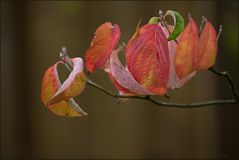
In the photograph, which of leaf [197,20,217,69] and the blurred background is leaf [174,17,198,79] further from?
the blurred background

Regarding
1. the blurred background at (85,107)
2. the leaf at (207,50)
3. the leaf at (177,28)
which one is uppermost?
the leaf at (177,28)

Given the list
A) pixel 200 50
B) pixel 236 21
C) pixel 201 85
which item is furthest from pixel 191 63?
pixel 201 85

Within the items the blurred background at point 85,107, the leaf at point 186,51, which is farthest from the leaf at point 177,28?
the blurred background at point 85,107

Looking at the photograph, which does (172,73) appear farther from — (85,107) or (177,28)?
(85,107)

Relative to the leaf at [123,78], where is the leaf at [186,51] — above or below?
above

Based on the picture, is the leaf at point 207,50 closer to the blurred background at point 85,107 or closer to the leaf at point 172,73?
the leaf at point 172,73

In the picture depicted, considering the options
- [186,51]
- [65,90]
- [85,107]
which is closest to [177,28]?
[186,51]

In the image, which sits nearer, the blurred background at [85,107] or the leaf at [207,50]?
the leaf at [207,50]

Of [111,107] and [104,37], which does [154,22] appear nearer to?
[104,37]
